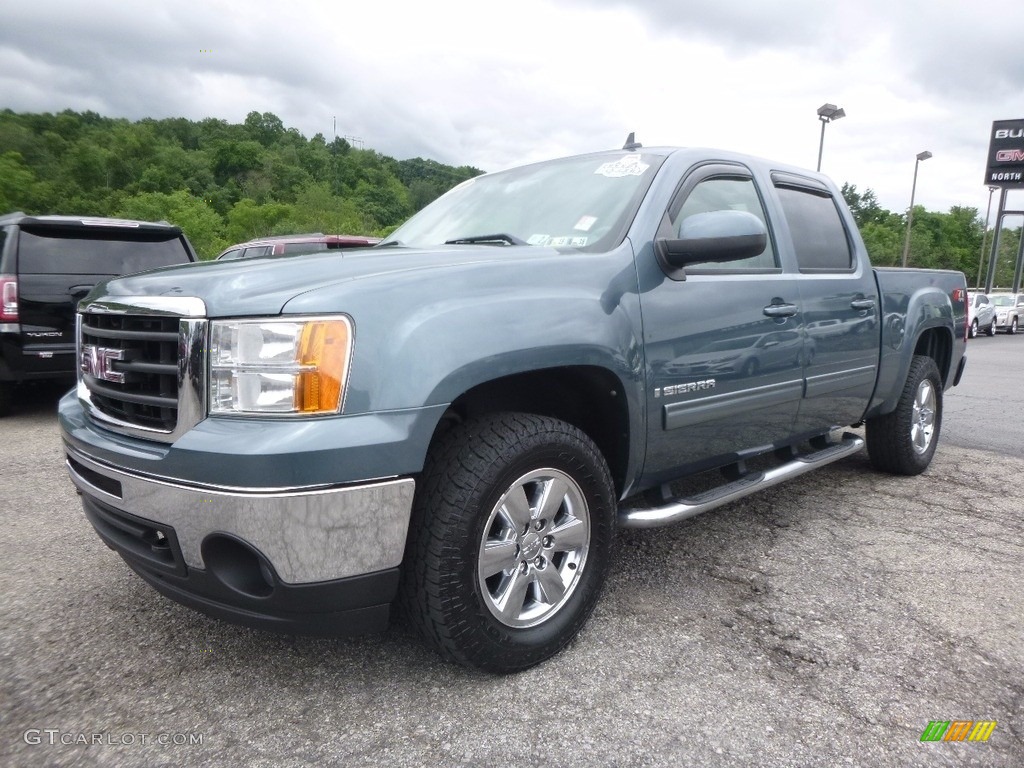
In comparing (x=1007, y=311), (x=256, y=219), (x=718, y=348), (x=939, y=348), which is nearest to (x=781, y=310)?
(x=718, y=348)

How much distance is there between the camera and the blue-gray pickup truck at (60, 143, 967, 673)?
6.21 feet

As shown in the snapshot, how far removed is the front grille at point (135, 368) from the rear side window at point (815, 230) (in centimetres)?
278

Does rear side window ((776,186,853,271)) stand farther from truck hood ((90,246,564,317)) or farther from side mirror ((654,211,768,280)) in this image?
truck hood ((90,246,564,317))

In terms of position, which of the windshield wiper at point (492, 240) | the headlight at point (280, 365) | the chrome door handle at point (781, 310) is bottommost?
the headlight at point (280, 365)

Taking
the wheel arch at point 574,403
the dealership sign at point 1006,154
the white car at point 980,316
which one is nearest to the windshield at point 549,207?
the wheel arch at point 574,403

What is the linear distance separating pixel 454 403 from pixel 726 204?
173cm

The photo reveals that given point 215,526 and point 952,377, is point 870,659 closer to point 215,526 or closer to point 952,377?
point 215,526

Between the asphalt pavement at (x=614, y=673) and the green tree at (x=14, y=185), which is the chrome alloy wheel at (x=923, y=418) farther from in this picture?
the green tree at (x=14, y=185)

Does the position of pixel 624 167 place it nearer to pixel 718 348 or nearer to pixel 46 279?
pixel 718 348

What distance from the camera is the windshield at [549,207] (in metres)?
2.81

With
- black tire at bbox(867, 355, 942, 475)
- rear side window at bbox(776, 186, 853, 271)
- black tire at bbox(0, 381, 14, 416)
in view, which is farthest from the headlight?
black tire at bbox(0, 381, 14, 416)

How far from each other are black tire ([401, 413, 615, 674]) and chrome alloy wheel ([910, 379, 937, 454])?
2980mm

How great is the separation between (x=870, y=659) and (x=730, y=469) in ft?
3.88

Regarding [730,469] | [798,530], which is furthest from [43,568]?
[798,530]
